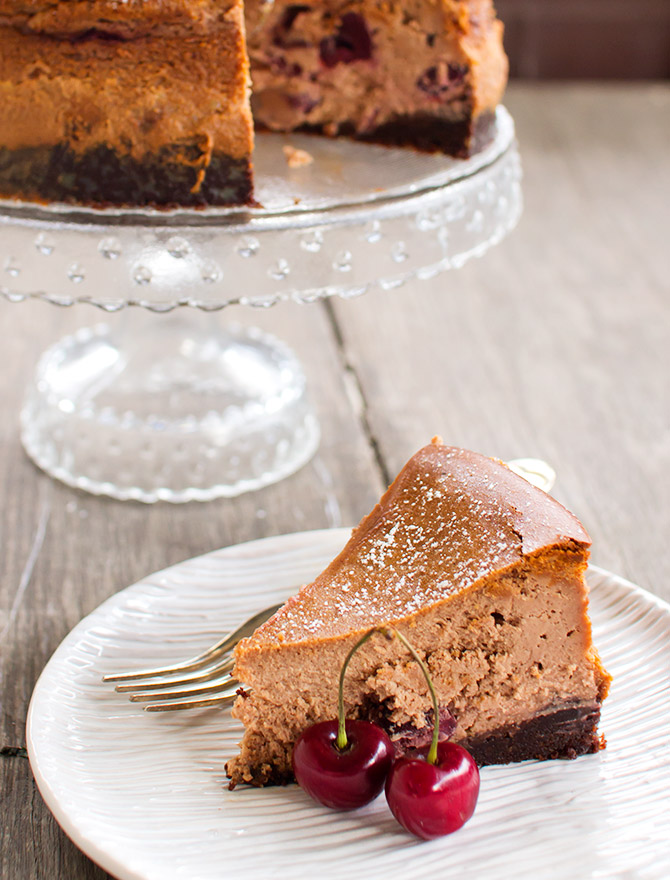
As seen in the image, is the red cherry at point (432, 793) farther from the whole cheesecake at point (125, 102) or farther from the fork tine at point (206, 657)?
the whole cheesecake at point (125, 102)

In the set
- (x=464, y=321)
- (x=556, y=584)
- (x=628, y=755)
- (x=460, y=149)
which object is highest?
(x=460, y=149)

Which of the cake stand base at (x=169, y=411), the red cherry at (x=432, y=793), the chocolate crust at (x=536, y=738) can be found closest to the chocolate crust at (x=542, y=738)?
the chocolate crust at (x=536, y=738)

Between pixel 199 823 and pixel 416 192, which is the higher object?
pixel 416 192

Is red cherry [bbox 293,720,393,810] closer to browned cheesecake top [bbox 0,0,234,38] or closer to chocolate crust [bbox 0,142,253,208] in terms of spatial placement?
chocolate crust [bbox 0,142,253,208]

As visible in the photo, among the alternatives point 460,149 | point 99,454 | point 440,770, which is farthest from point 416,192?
point 440,770

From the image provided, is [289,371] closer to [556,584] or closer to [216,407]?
[216,407]

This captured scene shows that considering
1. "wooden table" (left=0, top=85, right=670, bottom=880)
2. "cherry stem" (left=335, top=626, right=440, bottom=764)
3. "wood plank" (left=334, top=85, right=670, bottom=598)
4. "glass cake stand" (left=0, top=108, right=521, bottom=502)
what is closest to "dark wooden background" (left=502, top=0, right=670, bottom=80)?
"wood plank" (left=334, top=85, right=670, bottom=598)

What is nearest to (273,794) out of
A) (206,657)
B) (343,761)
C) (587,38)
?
(343,761)
